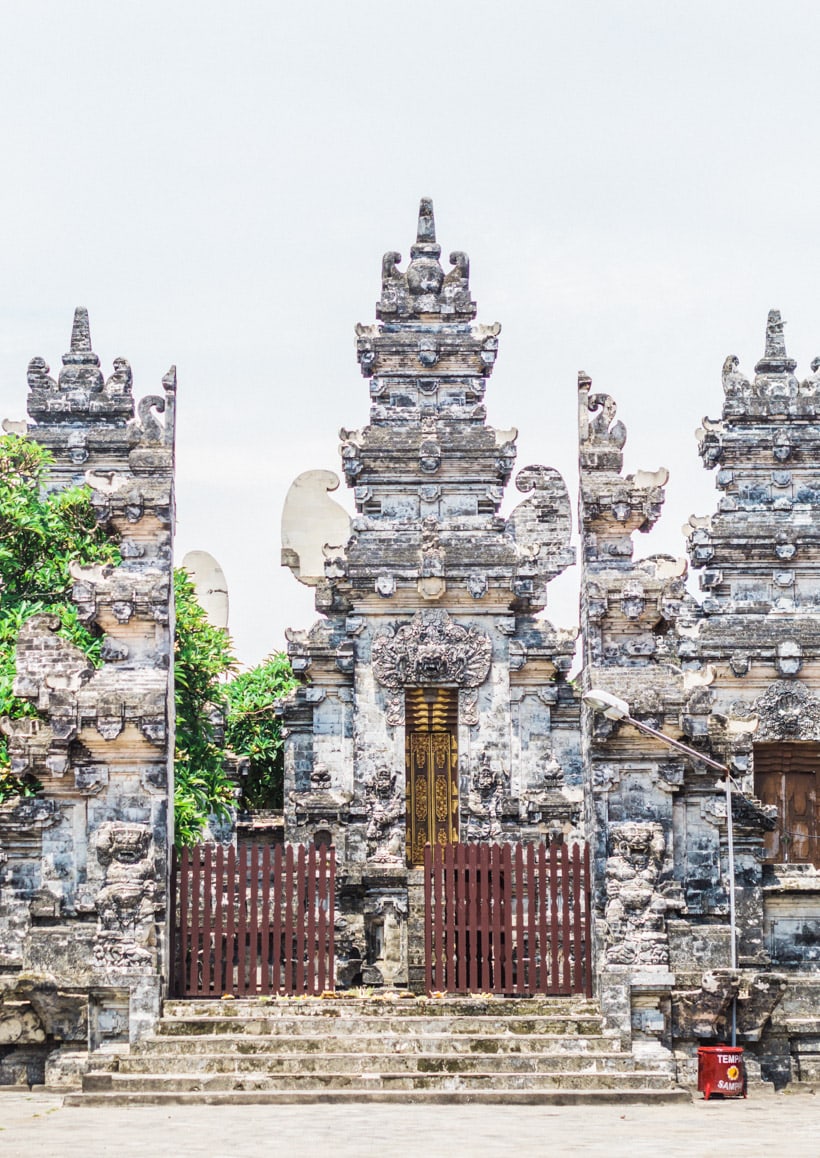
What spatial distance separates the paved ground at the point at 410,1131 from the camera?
556 inches

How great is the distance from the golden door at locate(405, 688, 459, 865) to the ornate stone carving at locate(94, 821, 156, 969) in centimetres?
851

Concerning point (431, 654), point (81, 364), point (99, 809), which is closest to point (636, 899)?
point (99, 809)

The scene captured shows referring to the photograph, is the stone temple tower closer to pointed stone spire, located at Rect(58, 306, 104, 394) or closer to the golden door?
the golden door

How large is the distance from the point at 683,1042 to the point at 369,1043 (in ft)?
10.9

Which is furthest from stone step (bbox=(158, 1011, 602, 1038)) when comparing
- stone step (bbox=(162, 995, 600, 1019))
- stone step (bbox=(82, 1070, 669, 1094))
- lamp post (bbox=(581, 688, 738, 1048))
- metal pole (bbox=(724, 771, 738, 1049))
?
lamp post (bbox=(581, 688, 738, 1048))

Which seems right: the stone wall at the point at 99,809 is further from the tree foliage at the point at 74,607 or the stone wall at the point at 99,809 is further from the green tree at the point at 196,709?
the green tree at the point at 196,709

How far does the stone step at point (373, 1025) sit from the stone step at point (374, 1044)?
15 cm

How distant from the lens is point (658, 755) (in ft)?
64.3

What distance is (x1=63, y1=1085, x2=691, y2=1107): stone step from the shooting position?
1738 centimetres

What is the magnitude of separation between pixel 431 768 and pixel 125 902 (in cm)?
905

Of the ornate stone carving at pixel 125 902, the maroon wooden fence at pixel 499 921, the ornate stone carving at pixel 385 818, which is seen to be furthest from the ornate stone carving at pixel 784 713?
the ornate stone carving at pixel 125 902

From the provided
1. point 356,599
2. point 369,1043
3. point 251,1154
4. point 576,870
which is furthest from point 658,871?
point 356,599

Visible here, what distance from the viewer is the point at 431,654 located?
2719 cm

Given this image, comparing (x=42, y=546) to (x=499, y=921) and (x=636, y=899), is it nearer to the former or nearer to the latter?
(x=499, y=921)
